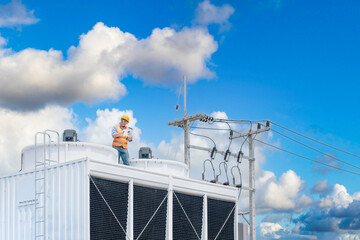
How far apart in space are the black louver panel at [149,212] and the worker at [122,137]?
272cm

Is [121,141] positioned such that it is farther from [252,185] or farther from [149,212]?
[252,185]

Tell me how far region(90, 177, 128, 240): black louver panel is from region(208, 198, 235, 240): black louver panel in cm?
548

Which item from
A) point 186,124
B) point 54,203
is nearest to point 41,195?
point 54,203

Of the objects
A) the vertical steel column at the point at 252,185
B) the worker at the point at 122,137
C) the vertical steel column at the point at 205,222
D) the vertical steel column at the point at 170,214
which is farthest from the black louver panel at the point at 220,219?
the vertical steel column at the point at 252,185

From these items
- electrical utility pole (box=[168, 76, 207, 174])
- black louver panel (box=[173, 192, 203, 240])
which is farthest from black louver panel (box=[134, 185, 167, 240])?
electrical utility pole (box=[168, 76, 207, 174])

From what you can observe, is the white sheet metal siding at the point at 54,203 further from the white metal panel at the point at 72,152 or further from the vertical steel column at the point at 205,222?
the vertical steel column at the point at 205,222

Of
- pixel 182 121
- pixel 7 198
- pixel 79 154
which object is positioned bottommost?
pixel 7 198

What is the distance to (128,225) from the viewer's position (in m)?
21.9

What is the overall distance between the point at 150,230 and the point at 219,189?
503cm

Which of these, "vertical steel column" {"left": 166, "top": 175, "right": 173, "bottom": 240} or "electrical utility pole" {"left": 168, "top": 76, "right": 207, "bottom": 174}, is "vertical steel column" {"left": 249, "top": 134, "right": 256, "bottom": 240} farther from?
"vertical steel column" {"left": 166, "top": 175, "right": 173, "bottom": 240}

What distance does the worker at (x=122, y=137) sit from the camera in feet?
81.1

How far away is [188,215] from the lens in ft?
81.3

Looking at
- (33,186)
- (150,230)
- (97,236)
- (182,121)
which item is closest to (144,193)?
(150,230)

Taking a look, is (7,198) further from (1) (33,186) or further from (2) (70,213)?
(2) (70,213)
